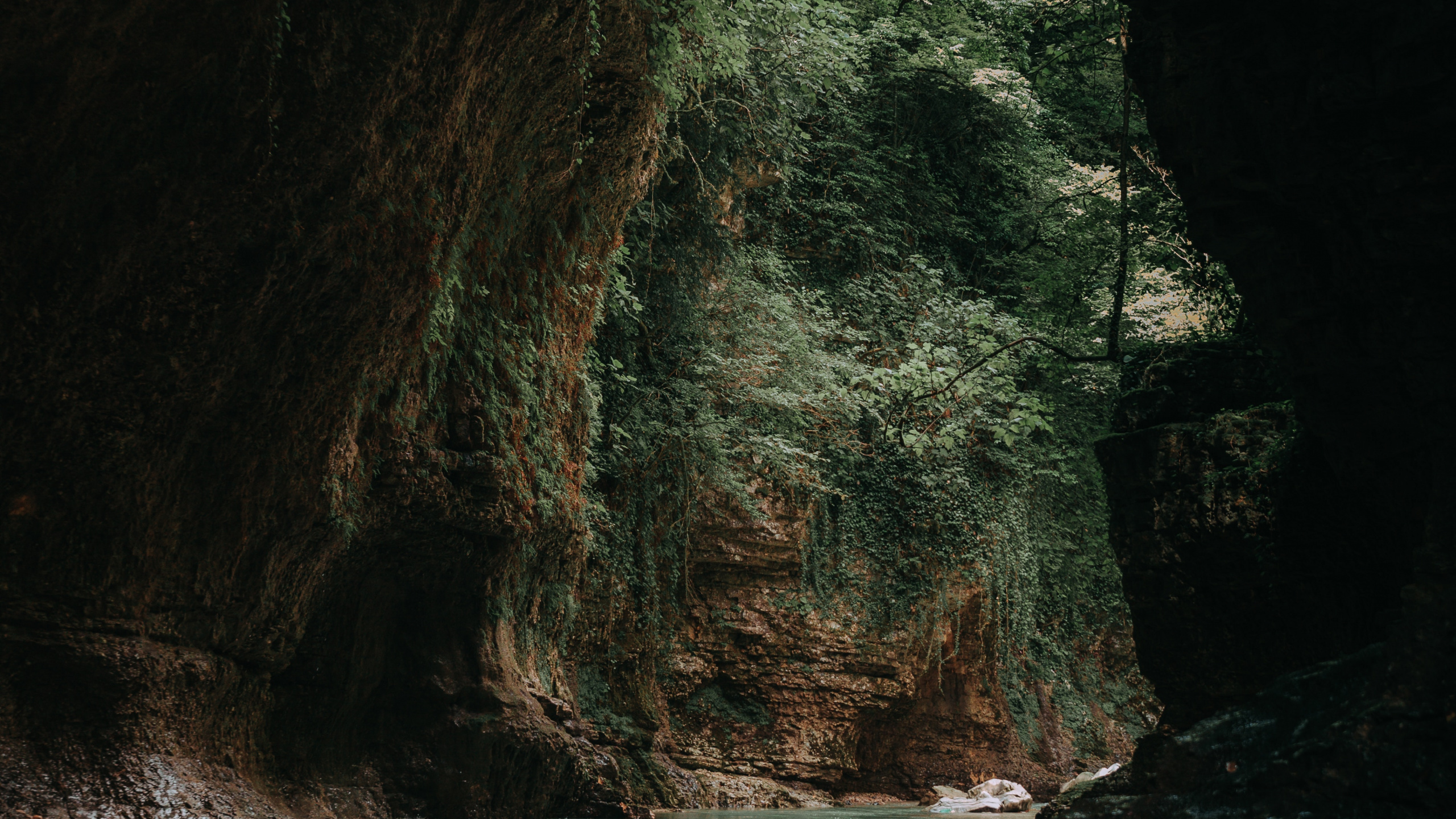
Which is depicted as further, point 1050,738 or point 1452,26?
point 1050,738

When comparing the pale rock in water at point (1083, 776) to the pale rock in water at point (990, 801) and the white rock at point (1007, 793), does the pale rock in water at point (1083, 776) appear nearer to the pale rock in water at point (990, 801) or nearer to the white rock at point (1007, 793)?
the white rock at point (1007, 793)

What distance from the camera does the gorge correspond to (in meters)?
4.36

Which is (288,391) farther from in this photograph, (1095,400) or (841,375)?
(1095,400)

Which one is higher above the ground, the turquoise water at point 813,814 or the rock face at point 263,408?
the rock face at point 263,408

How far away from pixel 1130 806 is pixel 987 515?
1305 cm

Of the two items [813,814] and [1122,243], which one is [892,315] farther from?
[813,814]

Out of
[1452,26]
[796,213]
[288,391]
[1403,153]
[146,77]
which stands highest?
[796,213]

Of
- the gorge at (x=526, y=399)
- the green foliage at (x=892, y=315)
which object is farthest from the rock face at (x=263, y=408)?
the green foliage at (x=892, y=315)

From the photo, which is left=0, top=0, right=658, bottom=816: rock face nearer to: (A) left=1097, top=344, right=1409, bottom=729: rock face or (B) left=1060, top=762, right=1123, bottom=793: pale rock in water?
(A) left=1097, top=344, right=1409, bottom=729: rock face

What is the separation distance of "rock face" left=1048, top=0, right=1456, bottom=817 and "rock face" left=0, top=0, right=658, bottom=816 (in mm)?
4265

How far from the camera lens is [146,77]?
4.35m

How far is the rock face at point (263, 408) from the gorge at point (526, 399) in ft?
0.07

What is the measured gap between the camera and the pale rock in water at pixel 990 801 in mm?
13531

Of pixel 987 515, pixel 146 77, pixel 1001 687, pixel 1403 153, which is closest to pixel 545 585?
pixel 146 77
